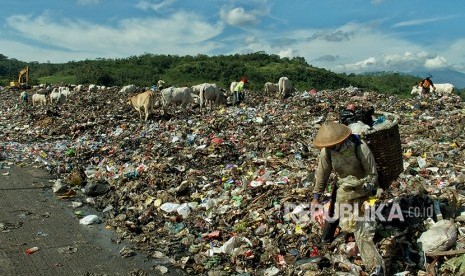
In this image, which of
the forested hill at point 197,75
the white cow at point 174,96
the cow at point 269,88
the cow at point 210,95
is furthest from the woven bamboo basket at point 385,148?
the forested hill at point 197,75

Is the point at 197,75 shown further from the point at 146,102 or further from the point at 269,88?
the point at 146,102

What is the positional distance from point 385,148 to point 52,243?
12.4 feet

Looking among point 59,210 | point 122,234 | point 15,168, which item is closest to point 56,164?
point 15,168

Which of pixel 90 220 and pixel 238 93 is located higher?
pixel 238 93

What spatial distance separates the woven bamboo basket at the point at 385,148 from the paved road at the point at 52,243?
2.30 m

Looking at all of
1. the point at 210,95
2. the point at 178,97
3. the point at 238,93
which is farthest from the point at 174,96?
the point at 238,93

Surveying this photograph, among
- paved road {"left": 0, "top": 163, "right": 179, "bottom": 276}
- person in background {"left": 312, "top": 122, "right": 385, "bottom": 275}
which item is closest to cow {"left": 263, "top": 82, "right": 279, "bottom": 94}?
paved road {"left": 0, "top": 163, "right": 179, "bottom": 276}

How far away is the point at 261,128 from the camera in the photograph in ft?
33.0

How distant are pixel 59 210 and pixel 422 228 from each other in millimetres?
4788

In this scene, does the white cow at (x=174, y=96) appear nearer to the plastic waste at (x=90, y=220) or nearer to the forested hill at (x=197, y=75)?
the plastic waste at (x=90, y=220)

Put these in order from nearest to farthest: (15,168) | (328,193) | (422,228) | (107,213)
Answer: (422,228), (328,193), (107,213), (15,168)

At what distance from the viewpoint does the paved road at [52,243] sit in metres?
4.38

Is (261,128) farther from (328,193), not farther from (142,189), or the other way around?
(328,193)

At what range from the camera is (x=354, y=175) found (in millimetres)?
3846
